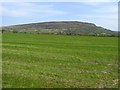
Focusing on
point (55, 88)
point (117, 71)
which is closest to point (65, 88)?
point (55, 88)

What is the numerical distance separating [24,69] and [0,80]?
5.25 m

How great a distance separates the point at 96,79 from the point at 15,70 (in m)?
5.94

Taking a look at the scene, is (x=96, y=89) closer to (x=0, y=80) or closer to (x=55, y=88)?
(x=55, y=88)

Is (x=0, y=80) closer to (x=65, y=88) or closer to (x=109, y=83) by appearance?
(x=65, y=88)

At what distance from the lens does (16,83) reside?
66.0 feet

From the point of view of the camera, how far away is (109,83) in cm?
2228

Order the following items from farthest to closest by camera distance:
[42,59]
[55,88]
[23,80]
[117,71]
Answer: [42,59] < [117,71] < [23,80] < [55,88]

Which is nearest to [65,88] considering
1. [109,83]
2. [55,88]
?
[55,88]

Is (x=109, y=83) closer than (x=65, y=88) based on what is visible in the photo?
No

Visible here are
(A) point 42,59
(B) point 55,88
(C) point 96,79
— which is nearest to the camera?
(B) point 55,88

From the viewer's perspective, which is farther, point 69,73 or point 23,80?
point 69,73

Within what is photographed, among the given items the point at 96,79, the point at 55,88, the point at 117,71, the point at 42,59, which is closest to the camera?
the point at 55,88

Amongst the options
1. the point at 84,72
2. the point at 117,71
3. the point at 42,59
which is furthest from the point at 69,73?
the point at 42,59

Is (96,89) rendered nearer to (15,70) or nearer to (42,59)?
(15,70)
